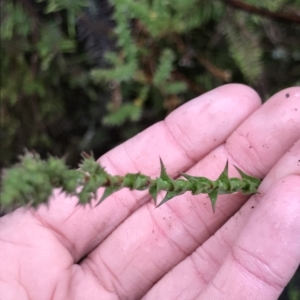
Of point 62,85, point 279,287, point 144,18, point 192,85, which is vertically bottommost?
point 279,287

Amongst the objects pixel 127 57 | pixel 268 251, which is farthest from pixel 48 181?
pixel 127 57

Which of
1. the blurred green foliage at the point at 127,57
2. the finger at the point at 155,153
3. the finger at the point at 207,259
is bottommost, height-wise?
the finger at the point at 207,259

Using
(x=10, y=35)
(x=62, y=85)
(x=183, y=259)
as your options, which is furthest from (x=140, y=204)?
(x=10, y=35)

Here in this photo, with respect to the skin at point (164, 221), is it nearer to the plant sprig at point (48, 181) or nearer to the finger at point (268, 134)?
the finger at point (268, 134)

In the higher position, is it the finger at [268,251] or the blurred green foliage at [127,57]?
the blurred green foliage at [127,57]

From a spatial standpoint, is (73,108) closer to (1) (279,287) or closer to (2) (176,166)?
(2) (176,166)

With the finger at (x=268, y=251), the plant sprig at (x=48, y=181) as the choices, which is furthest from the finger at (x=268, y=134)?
the plant sprig at (x=48, y=181)
